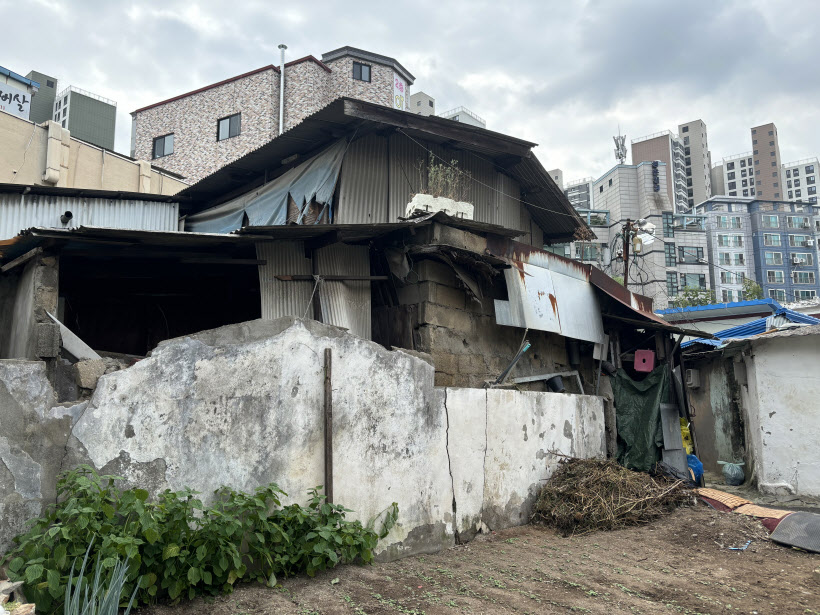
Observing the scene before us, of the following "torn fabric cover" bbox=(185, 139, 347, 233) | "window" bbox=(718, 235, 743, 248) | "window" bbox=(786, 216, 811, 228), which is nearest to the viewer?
"torn fabric cover" bbox=(185, 139, 347, 233)

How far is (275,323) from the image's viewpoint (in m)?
5.75

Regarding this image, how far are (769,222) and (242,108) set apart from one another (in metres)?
55.2

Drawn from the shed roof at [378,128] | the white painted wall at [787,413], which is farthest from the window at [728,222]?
the white painted wall at [787,413]

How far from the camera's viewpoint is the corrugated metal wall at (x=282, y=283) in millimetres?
8016

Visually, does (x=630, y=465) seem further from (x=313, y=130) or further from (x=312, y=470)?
(x=313, y=130)

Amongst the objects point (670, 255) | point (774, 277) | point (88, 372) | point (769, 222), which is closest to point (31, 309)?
point (88, 372)

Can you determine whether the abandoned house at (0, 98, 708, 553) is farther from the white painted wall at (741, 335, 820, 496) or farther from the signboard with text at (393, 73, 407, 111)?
the signboard with text at (393, 73, 407, 111)

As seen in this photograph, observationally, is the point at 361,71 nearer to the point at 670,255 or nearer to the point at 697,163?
the point at 670,255

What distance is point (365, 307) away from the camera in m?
8.65

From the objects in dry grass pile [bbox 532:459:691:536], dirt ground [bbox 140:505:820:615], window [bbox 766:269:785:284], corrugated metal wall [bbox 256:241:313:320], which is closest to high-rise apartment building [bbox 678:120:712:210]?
window [bbox 766:269:785:284]

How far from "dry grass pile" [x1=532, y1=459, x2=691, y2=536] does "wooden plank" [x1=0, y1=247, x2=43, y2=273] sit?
6.69 m

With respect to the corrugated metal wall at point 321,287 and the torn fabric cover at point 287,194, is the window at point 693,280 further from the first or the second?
the corrugated metal wall at point 321,287

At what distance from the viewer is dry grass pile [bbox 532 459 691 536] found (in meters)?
7.97

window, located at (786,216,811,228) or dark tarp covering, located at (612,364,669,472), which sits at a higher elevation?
window, located at (786,216,811,228)
